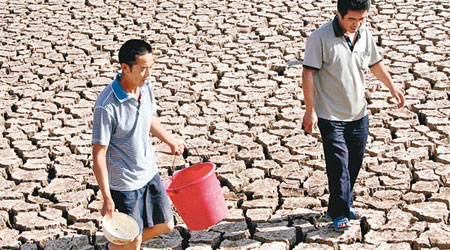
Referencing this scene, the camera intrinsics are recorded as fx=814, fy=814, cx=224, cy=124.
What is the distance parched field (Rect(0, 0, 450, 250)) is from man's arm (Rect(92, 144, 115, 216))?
2.85 feet

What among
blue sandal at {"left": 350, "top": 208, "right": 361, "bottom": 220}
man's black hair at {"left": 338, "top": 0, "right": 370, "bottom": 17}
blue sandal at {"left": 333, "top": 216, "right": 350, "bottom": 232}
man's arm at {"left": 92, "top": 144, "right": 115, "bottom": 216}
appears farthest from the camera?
blue sandal at {"left": 350, "top": 208, "right": 361, "bottom": 220}

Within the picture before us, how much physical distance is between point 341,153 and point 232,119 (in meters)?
2.12

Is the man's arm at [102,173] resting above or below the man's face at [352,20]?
below

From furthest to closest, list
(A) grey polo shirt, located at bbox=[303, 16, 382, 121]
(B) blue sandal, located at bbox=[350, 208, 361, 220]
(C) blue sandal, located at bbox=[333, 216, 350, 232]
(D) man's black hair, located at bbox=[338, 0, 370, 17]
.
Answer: (B) blue sandal, located at bbox=[350, 208, 361, 220] < (C) blue sandal, located at bbox=[333, 216, 350, 232] < (A) grey polo shirt, located at bbox=[303, 16, 382, 121] < (D) man's black hair, located at bbox=[338, 0, 370, 17]

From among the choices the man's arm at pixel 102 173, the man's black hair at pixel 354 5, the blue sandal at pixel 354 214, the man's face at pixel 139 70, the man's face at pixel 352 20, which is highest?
the man's black hair at pixel 354 5

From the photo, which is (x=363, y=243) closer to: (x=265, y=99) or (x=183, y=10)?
(x=265, y=99)

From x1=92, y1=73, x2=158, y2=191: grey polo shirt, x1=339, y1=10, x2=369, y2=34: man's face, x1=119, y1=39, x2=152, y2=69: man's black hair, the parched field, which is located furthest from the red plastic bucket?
x1=339, y1=10, x2=369, y2=34: man's face

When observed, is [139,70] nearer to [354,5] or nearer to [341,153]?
[354,5]

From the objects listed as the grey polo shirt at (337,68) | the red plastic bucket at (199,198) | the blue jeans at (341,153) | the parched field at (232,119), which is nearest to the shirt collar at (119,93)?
the red plastic bucket at (199,198)

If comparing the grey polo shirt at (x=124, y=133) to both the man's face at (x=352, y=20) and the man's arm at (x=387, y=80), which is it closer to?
the man's face at (x=352, y=20)

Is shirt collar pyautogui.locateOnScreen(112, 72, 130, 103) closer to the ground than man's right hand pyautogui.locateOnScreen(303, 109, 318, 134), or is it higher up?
higher up

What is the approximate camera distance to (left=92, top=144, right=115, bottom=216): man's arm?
3.82 m

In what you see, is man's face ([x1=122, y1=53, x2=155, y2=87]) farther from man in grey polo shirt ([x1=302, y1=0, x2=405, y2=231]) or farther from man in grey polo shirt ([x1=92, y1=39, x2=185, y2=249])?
man in grey polo shirt ([x1=302, y1=0, x2=405, y2=231])

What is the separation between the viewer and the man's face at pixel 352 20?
425cm
